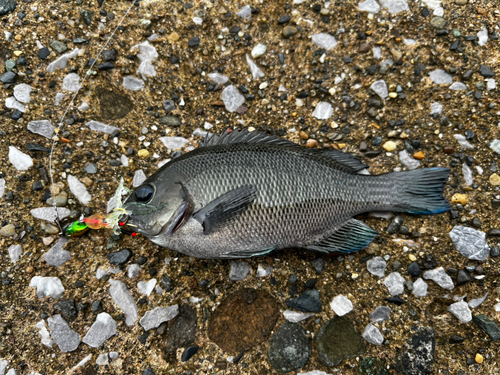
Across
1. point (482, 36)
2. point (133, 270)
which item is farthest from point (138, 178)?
point (482, 36)

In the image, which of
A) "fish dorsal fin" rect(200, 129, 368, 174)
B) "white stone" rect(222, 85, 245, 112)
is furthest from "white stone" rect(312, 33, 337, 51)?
"fish dorsal fin" rect(200, 129, 368, 174)

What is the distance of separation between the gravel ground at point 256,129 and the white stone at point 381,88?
0.4 inches

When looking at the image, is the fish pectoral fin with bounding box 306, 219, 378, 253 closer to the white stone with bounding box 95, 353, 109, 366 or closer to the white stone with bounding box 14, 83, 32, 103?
the white stone with bounding box 95, 353, 109, 366

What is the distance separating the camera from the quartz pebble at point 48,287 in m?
2.80

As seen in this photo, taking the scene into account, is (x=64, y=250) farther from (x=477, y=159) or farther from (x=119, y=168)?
(x=477, y=159)

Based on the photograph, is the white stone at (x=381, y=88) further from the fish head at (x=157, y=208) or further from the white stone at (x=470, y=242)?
the fish head at (x=157, y=208)

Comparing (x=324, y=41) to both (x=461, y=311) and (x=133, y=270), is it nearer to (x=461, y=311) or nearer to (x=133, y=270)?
(x=461, y=311)

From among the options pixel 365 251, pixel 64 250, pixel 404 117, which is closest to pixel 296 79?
pixel 404 117

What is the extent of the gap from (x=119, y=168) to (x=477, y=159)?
353cm

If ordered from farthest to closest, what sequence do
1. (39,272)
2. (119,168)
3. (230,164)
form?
(119,168) < (39,272) < (230,164)

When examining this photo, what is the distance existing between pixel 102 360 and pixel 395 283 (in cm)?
269

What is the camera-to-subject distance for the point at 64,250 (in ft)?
9.53

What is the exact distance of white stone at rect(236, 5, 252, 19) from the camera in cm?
329

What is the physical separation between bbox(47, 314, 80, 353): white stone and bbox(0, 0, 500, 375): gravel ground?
1 cm
